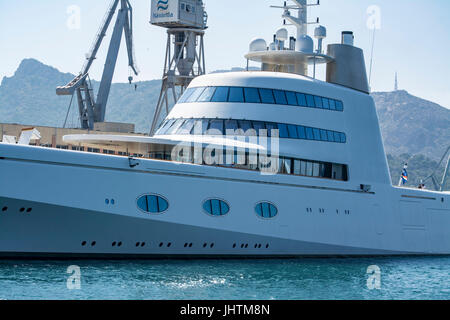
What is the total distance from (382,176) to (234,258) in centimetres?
953

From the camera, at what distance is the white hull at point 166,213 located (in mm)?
19688

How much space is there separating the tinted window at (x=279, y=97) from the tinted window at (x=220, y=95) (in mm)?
1978

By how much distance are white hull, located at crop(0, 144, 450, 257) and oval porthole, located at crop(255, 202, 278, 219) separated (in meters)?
0.19

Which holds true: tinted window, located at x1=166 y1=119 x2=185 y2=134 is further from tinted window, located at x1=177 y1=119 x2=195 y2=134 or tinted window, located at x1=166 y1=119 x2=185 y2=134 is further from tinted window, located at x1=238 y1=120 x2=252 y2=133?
tinted window, located at x1=238 y1=120 x2=252 y2=133

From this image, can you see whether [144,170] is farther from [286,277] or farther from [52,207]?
[286,277]

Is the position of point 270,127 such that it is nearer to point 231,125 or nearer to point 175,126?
point 231,125

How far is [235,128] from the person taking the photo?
25875mm

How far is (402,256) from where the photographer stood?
3002 cm

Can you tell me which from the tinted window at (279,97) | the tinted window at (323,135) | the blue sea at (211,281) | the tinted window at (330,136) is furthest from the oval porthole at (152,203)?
the tinted window at (330,136)

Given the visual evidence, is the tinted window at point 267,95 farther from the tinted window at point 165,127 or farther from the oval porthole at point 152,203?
the oval porthole at point 152,203

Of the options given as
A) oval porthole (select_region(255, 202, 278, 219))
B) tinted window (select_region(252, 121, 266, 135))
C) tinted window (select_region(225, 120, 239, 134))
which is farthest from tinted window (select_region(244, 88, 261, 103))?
oval porthole (select_region(255, 202, 278, 219))

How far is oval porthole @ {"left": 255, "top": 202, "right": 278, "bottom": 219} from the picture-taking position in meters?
23.7
